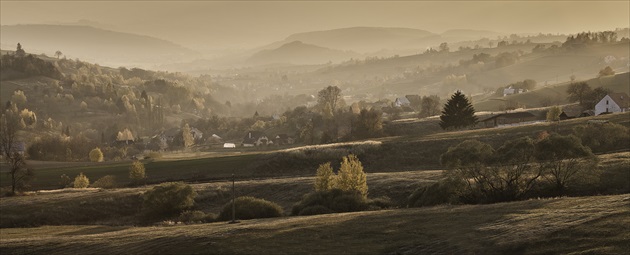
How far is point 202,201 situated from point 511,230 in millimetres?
49579

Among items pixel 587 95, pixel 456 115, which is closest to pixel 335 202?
pixel 456 115

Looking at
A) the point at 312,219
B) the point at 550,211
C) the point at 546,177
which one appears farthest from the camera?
the point at 546,177

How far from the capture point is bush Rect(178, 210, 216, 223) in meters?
59.8

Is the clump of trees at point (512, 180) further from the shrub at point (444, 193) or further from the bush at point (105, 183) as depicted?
the bush at point (105, 183)

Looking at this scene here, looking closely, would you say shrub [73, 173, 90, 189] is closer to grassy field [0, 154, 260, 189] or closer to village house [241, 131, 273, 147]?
grassy field [0, 154, 260, 189]

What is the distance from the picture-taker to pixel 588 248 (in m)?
28.7

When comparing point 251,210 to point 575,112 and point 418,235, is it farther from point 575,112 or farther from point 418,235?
point 575,112

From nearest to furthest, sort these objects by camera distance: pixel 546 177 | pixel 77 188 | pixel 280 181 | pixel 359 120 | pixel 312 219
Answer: pixel 312 219 → pixel 546 177 → pixel 280 181 → pixel 77 188 → pixel 359 120

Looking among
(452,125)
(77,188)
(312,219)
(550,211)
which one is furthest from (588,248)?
(452,125)

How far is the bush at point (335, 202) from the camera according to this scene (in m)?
56.2

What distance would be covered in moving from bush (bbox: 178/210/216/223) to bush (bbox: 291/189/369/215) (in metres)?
9.40

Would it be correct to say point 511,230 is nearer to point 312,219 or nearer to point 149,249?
point 312,219

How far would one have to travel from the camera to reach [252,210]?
5862 centimetres

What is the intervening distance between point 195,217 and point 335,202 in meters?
16.7
